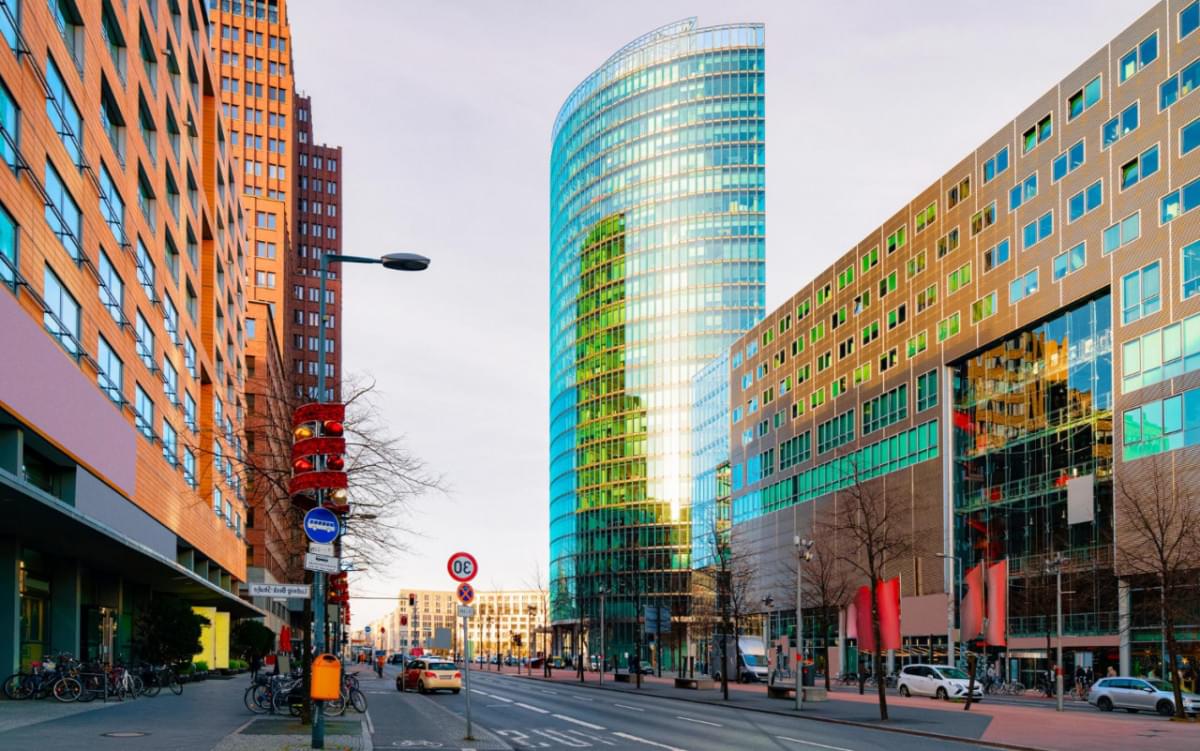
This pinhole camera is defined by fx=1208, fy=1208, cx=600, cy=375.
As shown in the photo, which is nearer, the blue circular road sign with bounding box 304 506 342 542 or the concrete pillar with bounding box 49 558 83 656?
the blue circular road sign with bounding box 304 506 342 542

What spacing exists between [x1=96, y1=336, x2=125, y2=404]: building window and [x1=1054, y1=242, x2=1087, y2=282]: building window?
44.5 metres

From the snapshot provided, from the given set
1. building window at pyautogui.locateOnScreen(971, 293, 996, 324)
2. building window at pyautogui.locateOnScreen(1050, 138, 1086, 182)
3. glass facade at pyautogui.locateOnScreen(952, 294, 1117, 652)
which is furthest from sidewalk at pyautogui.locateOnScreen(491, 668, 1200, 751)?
building window at pyautogui.locateOnScreen(1050, 138, 1086, 182)

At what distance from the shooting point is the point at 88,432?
3384cm

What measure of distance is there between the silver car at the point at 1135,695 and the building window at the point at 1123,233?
67.4ft

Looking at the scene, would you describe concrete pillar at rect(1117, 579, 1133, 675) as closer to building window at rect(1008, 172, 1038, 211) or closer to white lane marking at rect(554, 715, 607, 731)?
building window at rect(1008, 172, 1038, 211)

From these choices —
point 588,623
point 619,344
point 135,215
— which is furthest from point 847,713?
point 619,344

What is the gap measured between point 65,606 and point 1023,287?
49.2 meters

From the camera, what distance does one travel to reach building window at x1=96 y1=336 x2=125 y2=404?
3764cm

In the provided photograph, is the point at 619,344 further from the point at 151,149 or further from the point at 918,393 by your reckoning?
the point at 151,149

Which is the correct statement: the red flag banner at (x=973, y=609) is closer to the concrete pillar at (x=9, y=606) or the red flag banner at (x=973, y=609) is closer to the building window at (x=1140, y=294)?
the building window at (x=1140, y=294)

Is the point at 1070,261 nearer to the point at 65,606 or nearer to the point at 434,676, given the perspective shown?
the point at 434,676

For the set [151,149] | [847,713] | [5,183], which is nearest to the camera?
[5,183]

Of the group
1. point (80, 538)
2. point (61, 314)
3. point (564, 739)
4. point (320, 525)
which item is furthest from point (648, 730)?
point (61, 314)

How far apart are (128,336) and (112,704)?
14134 millimetres
